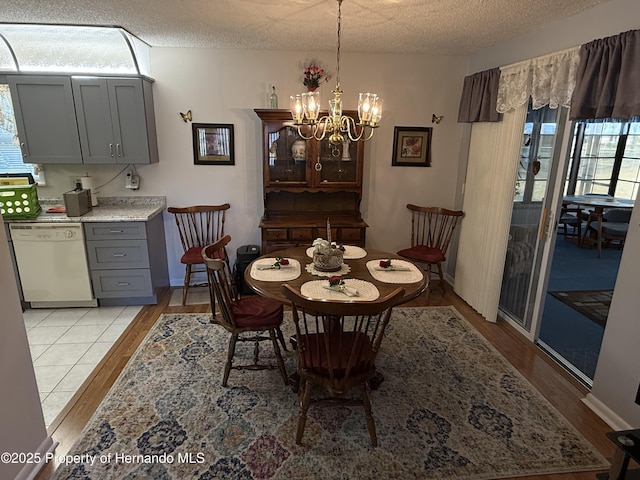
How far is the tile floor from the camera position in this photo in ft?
8.11

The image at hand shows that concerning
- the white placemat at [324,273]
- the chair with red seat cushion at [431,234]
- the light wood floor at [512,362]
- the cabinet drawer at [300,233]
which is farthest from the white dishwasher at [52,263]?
the chair with red seat cushion at [431,234]

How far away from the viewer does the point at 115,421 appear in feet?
7.14

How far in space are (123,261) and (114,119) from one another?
52.7 inches

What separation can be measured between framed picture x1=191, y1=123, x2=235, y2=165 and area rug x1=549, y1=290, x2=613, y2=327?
383 centimetres

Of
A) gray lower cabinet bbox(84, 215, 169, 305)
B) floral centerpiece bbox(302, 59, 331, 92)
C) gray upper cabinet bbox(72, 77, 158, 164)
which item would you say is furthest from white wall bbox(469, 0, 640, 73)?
gray lower cabinet bbox(84, 215, 169, 305)

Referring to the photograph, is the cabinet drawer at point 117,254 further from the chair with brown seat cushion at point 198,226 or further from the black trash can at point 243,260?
the black trash can at point 243,260

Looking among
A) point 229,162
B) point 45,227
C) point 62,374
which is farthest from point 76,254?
point 229,162

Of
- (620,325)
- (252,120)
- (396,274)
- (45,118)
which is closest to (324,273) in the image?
(396,274)

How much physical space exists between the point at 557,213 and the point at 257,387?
255 cm

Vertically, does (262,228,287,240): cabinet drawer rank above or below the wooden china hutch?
below

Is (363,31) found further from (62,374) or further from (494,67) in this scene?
(62,374)

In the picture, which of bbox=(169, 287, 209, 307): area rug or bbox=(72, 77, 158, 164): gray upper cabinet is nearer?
bbox=(72, 77, 158, 164): gray upper cabinet

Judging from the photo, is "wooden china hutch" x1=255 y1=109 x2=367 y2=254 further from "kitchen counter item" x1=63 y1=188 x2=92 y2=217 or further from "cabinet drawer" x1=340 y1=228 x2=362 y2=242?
"kitchen counter item" x1=63 y1=188 x2=92 y2=217

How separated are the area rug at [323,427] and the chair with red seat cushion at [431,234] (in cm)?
117
